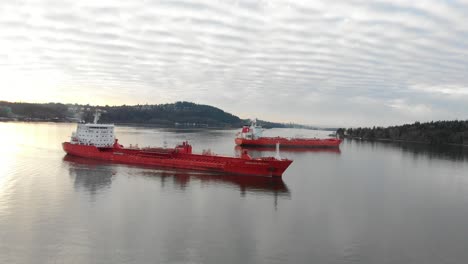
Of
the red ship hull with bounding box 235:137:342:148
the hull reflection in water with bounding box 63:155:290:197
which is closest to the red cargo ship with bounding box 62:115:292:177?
the hull reflection in water with bounding box 63:155:290:197

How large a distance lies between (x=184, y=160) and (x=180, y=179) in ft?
16.7

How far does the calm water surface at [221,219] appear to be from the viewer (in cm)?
1318

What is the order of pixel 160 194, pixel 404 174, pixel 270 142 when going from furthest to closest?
pixel 270 142 → pixel 404 174 → pixel 160 194

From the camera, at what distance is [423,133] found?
344ft

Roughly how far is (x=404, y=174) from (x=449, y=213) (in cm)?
1638

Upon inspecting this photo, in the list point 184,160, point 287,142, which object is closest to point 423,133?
point 287,142

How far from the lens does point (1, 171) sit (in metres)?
28.2

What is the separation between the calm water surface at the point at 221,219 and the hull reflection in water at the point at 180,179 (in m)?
0.08

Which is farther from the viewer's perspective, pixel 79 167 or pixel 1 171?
pixel 79 167

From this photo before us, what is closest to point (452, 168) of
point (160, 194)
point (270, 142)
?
point (270, 142)

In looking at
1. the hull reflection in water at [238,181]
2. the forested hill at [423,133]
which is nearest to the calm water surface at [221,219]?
the hull reflection in water at [238,181]

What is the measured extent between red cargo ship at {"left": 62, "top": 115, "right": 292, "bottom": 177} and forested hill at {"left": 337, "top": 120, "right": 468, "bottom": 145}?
85.6 m

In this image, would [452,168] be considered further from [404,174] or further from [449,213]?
[449,213]

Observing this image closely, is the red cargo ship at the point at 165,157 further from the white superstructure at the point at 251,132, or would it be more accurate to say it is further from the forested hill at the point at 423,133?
the forested hill at the point at 423,133
